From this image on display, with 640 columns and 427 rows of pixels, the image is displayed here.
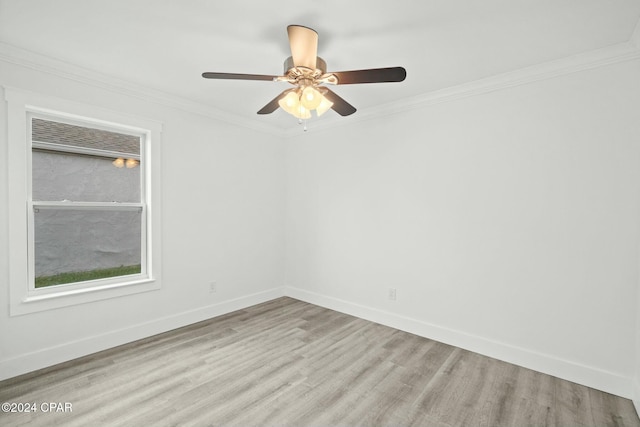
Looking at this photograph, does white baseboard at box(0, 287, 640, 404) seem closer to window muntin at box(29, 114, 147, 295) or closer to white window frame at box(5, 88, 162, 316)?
white window frame at box(5, 88, 162, 316)

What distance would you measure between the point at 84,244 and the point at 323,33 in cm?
286

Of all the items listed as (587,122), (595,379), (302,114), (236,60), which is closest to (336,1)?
(302,114)

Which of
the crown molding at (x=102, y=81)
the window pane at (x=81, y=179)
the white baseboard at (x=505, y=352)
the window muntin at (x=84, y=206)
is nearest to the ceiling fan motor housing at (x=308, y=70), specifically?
the crown molding at (x=102, y=81)

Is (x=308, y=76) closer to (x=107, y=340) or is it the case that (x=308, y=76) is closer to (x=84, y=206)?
(x=84, y=206)

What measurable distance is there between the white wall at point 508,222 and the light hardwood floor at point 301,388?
0.97ft

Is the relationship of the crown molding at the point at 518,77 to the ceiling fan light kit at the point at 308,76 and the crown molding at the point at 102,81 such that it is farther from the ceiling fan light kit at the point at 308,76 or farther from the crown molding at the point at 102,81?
the crown molding at the point at 102,81

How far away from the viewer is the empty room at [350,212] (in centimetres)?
200

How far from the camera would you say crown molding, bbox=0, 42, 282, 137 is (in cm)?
234

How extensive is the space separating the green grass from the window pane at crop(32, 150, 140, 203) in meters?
0.69

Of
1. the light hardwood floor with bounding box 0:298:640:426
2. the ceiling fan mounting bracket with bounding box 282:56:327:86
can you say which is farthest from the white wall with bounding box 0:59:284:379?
the ceiling fan mounting bracket with bounding box 282:56:327:86

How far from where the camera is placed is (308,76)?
82.7 inches

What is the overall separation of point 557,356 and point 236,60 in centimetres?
357

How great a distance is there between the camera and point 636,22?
1.95m

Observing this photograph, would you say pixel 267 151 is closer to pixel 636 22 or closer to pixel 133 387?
A: pixel 133 387
